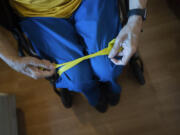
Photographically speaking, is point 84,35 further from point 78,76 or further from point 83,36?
point 78,76

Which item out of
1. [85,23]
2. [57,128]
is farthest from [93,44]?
[57,128]

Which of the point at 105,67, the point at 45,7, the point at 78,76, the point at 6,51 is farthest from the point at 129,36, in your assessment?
the point at 6,51

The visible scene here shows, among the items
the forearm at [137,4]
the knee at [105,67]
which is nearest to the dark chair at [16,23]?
the forearm at [137,4]

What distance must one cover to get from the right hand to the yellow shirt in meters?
0.22

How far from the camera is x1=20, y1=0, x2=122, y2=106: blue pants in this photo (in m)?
0.66

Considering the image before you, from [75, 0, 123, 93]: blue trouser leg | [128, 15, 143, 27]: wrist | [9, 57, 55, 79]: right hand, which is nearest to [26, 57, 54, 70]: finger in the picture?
[9, 57, 55, 79]: right hand

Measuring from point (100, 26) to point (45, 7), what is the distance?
10.4 inches

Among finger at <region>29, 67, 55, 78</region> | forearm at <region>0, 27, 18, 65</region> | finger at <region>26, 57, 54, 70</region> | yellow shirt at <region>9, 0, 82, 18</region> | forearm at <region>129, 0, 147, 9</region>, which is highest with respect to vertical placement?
yellow shirt at <region>9, 0, 82, 18</region>

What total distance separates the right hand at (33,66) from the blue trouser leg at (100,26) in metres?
0.20

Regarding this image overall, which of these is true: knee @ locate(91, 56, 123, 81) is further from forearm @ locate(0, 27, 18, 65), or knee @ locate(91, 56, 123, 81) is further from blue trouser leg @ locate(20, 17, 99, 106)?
forearm @ locate(0, 27, 18, 65)

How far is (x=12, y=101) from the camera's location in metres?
1.13

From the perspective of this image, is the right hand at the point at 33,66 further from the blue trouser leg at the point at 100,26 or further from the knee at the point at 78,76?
the blue trouser leg at the point at 100,26

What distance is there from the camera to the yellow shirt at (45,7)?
0.64m

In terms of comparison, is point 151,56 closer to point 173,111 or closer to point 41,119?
point 173,111
